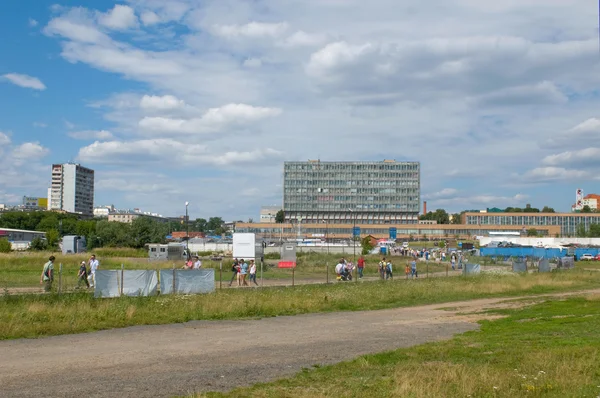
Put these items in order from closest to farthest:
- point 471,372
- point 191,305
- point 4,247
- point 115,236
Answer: point 471,372 < point 191,305 < point 4,247 < point 115,236

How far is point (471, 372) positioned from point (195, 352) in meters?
7.29

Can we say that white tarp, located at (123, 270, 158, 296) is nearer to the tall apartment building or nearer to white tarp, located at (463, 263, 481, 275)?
white tarp, located at (463, 263, 481, 275)

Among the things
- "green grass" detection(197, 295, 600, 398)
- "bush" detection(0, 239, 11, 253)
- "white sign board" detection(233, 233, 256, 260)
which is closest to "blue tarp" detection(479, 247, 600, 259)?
"white sign board" detection(233, 233, 256, 260)

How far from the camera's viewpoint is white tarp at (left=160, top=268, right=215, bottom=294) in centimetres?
3050

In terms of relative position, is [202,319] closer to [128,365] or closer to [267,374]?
[128,365]

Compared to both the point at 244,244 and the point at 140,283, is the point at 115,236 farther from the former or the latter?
the point at 140,283

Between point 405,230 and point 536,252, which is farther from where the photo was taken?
point 405,230

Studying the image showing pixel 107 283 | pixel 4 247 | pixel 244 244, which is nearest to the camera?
pixel 107 283

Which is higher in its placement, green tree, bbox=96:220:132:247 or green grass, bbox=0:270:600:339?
green tree, bbox=96:220:132:247

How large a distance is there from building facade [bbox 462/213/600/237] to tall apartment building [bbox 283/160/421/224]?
1760cm

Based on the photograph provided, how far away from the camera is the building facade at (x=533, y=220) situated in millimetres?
177750

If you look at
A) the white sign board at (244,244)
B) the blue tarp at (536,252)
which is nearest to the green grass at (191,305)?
the white sign board at (244,244)

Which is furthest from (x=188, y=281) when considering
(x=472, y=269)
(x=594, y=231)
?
(x=594, y=231)

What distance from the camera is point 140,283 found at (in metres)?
29.6
